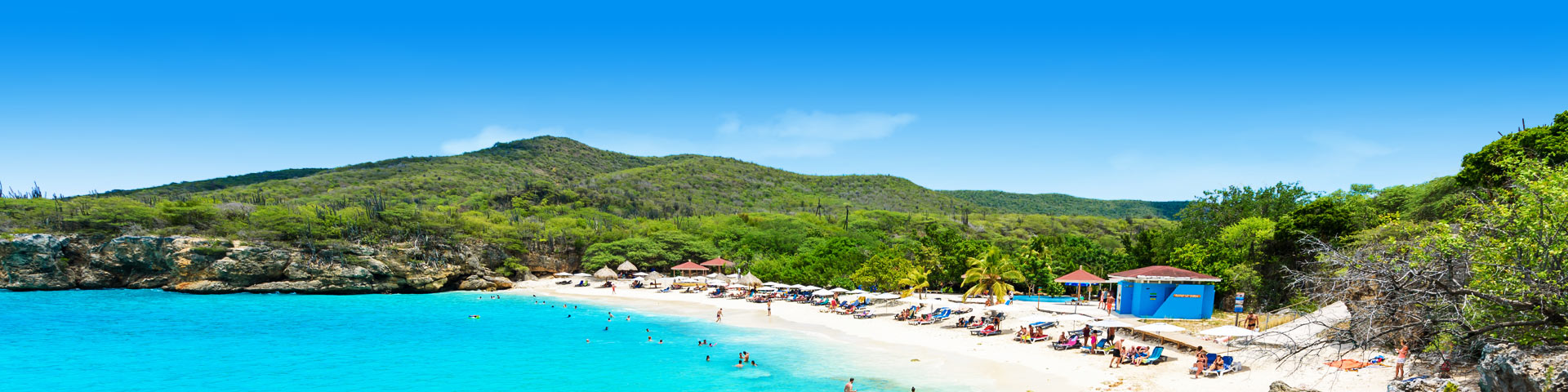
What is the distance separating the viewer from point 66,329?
33.0 metres

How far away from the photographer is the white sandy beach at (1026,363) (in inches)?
667

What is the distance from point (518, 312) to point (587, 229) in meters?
31.3

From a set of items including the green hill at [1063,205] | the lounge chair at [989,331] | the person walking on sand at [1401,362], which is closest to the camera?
the person walking on sand at [1401,362]

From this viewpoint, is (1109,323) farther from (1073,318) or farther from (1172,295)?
(1172,295)

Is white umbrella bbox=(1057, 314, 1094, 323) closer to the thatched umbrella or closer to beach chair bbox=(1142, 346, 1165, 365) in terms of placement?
beach chair bbox=(1142, 346, 1165, 365)

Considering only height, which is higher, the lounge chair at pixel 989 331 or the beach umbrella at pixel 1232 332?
the beach umbrella at pixel 1232 332

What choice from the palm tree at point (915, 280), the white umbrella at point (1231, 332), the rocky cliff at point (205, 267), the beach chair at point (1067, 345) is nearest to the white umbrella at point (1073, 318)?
the beach chair at point (1067, 345)

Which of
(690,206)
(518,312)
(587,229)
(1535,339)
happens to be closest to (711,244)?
(587,229)

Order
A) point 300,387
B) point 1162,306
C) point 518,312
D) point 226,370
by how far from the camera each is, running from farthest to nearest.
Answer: point 518,312, point 1162,306, point 226,370, point 300,387

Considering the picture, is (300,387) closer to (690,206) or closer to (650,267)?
(650,267)

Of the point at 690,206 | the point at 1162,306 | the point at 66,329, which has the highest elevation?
the point at 690,206

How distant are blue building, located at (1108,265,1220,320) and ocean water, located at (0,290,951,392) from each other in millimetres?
12482

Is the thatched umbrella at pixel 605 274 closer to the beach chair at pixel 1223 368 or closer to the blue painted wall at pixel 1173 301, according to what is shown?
the blue painted wall at pixel 1173 301

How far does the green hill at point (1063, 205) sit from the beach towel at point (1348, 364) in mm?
147441
